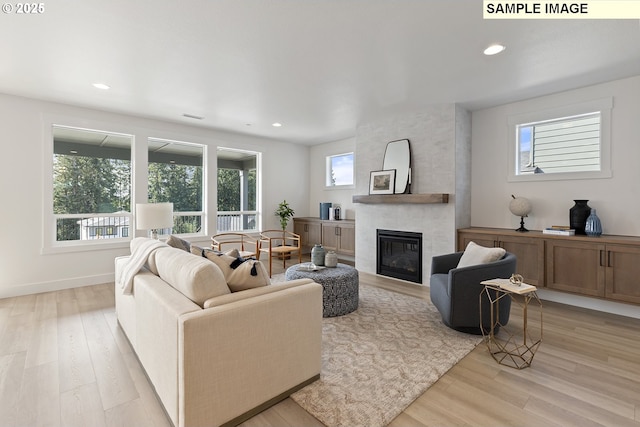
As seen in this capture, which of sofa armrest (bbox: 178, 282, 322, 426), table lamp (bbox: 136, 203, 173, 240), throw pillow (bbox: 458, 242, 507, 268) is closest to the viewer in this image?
sofa armrest (bbox: 178, 282, 322, 426)

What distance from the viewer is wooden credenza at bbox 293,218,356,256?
5.88 metres

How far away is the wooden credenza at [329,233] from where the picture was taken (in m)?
5.88

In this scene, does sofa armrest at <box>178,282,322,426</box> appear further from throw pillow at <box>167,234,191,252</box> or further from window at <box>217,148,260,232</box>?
window at <box>217,148,260,232</box>

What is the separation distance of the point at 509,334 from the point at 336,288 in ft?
5.59

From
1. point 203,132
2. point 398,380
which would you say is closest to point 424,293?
point 398,380

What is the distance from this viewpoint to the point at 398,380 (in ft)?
6.90

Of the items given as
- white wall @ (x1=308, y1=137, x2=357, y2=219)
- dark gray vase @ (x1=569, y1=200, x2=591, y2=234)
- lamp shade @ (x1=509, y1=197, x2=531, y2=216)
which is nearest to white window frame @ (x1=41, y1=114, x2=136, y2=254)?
white wall @ (x1=308, y1=137, x2=357, y2=219)

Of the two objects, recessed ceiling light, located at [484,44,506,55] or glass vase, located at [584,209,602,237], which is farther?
glass vase, located at [584,209,602,237]

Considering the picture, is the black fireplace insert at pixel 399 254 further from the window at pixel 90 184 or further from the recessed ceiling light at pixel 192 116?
the window at pixel 90 184

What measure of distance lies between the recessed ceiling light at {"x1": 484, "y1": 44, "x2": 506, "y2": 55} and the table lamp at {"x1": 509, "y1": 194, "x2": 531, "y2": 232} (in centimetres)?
199

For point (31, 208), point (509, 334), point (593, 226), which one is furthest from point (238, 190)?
point (593, 226)

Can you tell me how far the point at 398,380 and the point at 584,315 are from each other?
2.69m

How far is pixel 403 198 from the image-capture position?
15.0ft

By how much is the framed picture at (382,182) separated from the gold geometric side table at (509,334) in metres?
2.46
